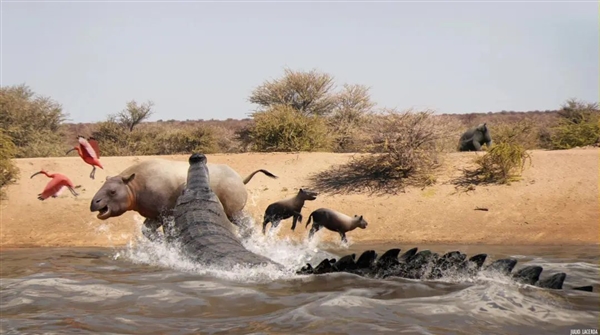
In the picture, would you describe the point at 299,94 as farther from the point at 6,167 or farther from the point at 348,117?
the point at 6,167

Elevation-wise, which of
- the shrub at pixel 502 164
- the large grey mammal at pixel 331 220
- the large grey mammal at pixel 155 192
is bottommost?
the large grey mammal at pixel 331 220

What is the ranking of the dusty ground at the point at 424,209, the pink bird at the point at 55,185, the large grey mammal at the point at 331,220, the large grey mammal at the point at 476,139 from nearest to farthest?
the large grey mammal at the point at 331,220 → the dusty ground at the point at 424,209 → the pink bird at the point at 55,185 → the large grey mammal at the point at 476,139

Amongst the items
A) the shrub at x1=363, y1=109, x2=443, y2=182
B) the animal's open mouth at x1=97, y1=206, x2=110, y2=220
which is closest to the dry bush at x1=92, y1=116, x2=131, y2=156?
the shrub at x1=363, y1=109, x2=443, y2=182

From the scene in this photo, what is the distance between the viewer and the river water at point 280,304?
4.72 metres

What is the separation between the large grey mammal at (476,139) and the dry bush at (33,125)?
→ 52.2 ft

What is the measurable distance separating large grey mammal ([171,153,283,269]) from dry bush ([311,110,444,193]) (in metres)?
8.65

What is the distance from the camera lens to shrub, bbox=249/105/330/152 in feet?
74.1

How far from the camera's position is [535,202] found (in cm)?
1562

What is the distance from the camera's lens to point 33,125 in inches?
1188

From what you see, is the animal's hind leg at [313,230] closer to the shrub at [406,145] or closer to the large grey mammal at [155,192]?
the large grey mammal at [155,192]

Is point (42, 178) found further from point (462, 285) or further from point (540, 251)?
point (462, 285)

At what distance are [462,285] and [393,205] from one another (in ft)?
33.9

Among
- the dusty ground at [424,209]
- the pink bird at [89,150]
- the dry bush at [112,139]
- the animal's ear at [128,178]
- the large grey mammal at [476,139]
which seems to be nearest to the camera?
the animal's ear at [128,178]

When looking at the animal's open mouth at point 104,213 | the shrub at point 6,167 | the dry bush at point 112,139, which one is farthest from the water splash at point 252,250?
the dry bush at point 112,139
